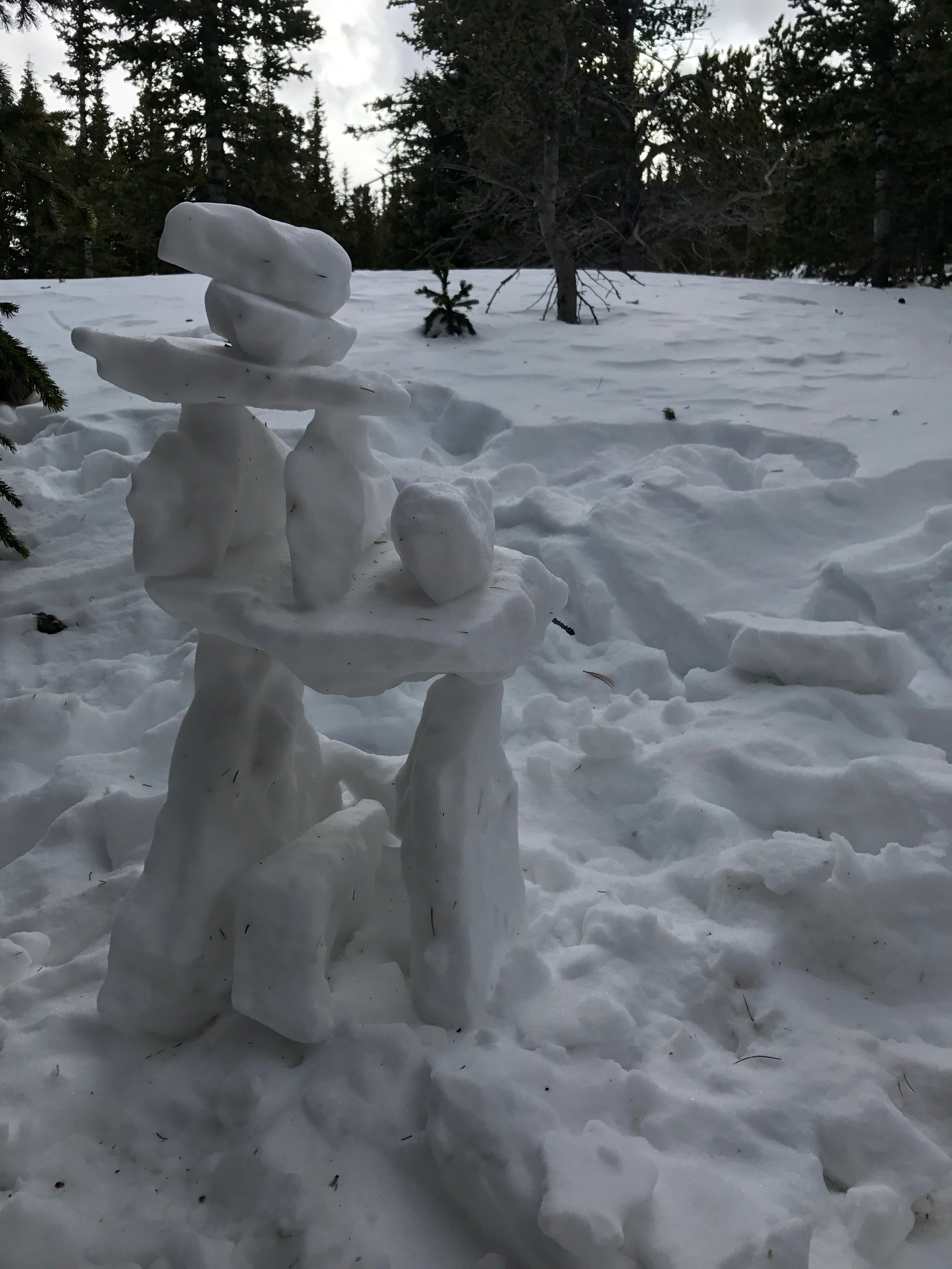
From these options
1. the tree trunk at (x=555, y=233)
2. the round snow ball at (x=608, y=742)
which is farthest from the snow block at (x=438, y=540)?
the tree trunk at (x=555, y=233)

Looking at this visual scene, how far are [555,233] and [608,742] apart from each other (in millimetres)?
5759

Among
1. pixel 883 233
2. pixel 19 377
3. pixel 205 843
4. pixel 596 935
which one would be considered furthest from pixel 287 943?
pixel 883 233

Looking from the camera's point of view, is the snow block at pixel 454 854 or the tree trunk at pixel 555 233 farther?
the tree trunk at pixel 555 233

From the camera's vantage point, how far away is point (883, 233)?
11.9 metres

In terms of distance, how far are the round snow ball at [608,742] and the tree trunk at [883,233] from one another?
37.3 feet

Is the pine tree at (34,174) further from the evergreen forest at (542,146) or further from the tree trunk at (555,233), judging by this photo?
the tree trunk at (555,233)

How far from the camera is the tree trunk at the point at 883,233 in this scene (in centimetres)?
1187

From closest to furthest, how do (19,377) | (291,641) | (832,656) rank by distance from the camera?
(291,641) < (832,656) < (19,377)

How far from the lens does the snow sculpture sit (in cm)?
159

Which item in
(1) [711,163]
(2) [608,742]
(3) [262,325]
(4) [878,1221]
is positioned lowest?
(4) [878,1221]

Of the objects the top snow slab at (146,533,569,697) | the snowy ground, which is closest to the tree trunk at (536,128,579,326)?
the snowy ground

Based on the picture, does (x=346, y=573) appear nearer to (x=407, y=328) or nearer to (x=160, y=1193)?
(x=160, y=1193)

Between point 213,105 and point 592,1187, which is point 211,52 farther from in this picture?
point 592,1187

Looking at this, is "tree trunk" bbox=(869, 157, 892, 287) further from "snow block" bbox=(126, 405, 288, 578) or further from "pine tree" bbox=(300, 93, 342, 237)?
"snow block" bbox=(126, 405, 288, 578)
